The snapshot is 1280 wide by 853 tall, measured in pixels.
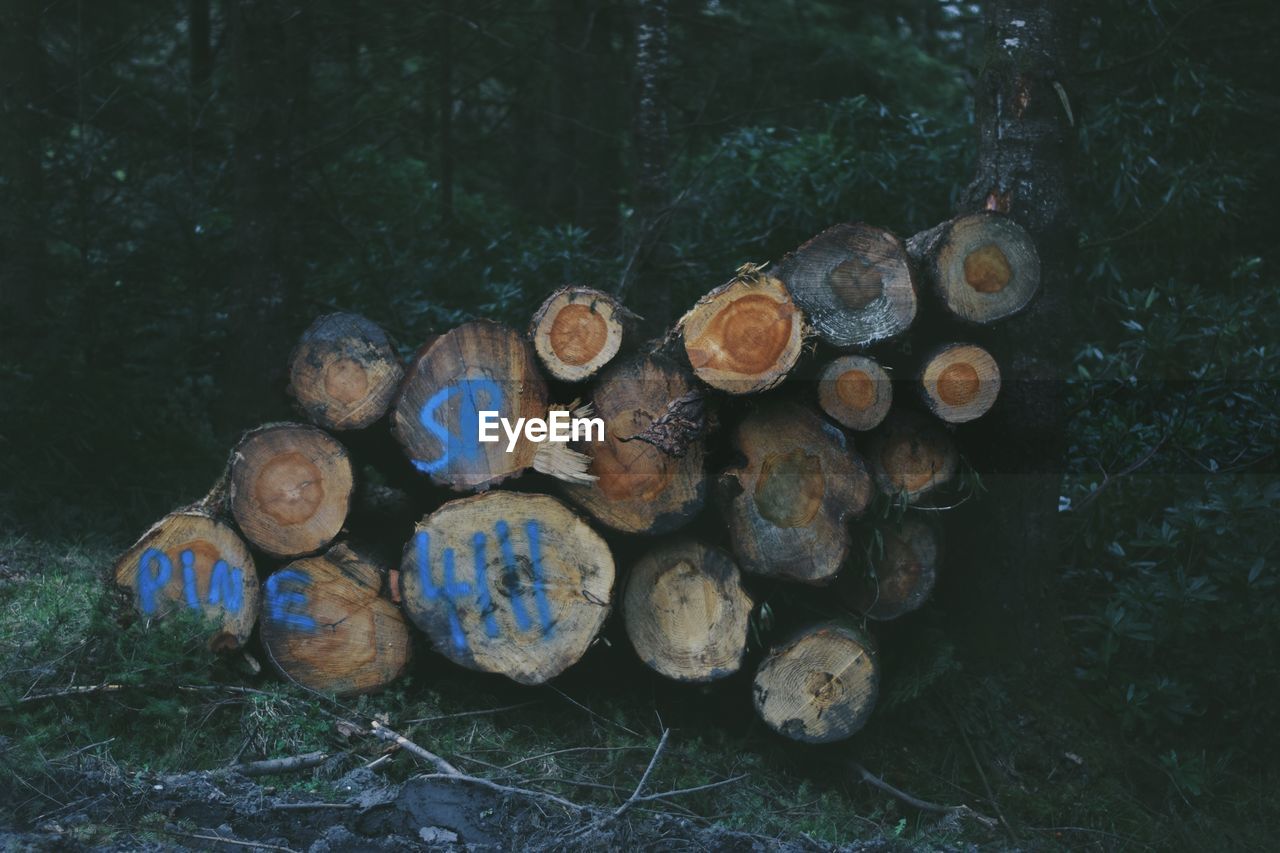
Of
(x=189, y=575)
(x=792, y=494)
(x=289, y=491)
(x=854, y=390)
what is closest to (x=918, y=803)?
(x=792, y=494)

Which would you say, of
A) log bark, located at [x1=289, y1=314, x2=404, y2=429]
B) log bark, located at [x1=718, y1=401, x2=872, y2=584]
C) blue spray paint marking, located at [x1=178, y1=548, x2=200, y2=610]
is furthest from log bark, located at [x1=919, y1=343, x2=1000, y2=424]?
blue spray paint marking, located at [x1=178, y1=548, x2=200, y2=610]

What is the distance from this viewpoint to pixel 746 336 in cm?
Result: 448

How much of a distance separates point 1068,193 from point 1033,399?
936 mm

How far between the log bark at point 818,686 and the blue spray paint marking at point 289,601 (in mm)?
1736

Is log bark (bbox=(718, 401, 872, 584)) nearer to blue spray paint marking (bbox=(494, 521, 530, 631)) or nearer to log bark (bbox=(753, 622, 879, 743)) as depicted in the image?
log bark (bbox=(753, 622, 879, 743))

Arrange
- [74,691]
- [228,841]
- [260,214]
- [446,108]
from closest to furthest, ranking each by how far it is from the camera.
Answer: [228,841], [74,691], [260,214], [446,108]

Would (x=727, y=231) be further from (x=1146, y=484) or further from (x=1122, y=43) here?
(x=1146, y=484)

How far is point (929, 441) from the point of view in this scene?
4.90 metres

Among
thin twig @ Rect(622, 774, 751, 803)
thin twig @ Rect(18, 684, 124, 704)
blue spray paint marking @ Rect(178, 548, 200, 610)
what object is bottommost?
thin twig @ Rect(622, 774, 751, 803)

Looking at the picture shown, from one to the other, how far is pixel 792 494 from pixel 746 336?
2.04 feet

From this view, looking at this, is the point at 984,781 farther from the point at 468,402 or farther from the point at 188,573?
the point at 188,573

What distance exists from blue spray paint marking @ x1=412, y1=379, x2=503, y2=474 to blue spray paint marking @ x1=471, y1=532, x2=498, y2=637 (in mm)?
310

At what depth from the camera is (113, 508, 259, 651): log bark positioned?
4711 millimetres

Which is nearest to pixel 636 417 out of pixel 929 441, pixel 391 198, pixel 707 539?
pixel 707 539
